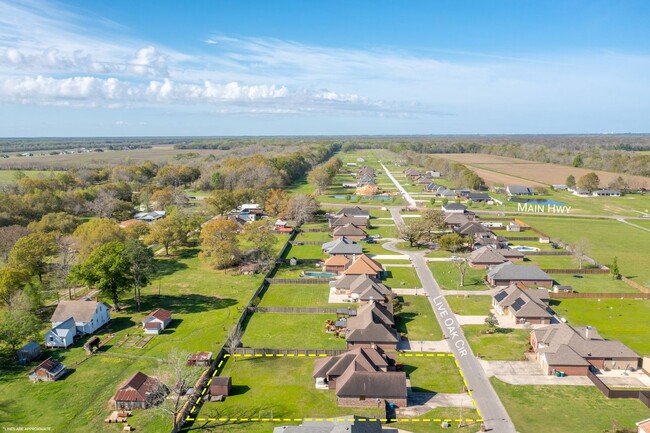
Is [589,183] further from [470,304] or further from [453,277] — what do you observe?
[470,304]

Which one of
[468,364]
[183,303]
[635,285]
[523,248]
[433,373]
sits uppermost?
[523,248]

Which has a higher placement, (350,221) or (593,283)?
(350,221)

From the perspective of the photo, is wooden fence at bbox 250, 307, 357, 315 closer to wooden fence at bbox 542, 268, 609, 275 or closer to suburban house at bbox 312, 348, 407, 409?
suburban house at bbox 312, 348, 407, 409

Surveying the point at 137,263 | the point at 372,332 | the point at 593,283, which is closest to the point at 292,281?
the point at 137,263

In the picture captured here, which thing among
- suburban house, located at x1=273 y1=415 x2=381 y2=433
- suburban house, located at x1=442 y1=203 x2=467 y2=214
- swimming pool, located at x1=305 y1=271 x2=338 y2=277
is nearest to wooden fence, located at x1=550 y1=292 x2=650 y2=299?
swimming pool, located at x1=305 y1=271 x2=338 y2=277

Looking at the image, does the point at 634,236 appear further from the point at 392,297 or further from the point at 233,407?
the point at 233,407

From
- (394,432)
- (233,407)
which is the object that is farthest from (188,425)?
(394,432)
